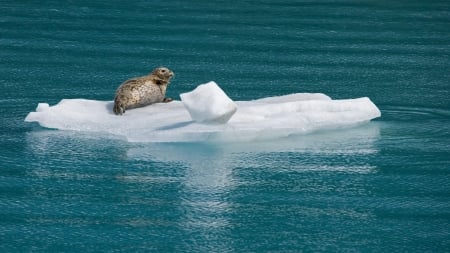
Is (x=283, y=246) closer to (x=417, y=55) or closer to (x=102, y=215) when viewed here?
(x=102, y=215)

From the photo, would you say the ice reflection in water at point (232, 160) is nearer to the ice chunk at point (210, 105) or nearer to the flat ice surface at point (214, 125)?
the flat ice surface at point (214, 125)

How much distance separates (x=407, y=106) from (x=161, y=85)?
7.23 feet

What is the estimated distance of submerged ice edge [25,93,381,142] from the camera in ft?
34.8

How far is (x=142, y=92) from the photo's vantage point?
11570 mm

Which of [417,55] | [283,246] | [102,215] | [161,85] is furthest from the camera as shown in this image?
[417,55]

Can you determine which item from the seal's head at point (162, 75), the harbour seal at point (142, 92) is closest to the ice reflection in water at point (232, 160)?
the harbour seal at point (142, 92)

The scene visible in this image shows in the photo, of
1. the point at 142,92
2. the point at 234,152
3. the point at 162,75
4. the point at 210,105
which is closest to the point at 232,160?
the point at 234,152

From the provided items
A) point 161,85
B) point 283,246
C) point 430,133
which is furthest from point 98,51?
point 283,246

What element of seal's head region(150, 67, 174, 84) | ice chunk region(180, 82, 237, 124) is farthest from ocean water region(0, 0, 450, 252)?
seal's head region(150, 67, 174, 84)

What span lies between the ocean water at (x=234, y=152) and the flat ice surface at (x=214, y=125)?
0.33ft

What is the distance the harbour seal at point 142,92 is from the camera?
Answer: 11344 mm

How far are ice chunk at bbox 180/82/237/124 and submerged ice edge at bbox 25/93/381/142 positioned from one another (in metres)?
0.09

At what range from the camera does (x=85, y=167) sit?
9.96 meters

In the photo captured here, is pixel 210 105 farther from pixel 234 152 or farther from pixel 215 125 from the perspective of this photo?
pixel 234 152
